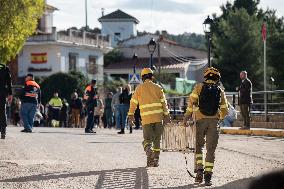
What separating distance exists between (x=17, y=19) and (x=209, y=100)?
20.5 metres

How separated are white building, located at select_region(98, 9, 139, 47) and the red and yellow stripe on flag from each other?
39.4 meters

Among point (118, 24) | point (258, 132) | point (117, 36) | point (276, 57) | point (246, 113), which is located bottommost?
point (258, 132)

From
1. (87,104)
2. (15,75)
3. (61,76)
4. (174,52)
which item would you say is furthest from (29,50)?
(87,104)

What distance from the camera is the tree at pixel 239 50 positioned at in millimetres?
57625

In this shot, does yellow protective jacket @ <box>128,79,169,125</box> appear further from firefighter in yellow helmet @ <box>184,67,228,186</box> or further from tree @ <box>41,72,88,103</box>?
tree @ <box>41,72,88,103</box>

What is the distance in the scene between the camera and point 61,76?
52750 mm

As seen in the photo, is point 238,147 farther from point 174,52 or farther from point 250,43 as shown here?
point 174,52

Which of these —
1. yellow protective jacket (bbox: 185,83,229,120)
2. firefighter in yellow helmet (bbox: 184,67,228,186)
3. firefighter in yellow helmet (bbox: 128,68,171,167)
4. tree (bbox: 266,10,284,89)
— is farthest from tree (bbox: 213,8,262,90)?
firefighter in yellow helmet (bbox: 184,67,228,186)

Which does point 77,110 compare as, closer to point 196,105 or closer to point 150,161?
point 150,161

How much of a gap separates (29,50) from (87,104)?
Answer: 42.7 meters

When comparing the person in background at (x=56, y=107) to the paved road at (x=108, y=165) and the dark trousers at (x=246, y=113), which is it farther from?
the paved road at (x=108, y=165)

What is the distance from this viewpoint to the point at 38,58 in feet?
202

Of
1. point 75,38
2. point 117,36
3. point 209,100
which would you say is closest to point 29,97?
point 209,100

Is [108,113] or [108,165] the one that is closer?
[108,165]
